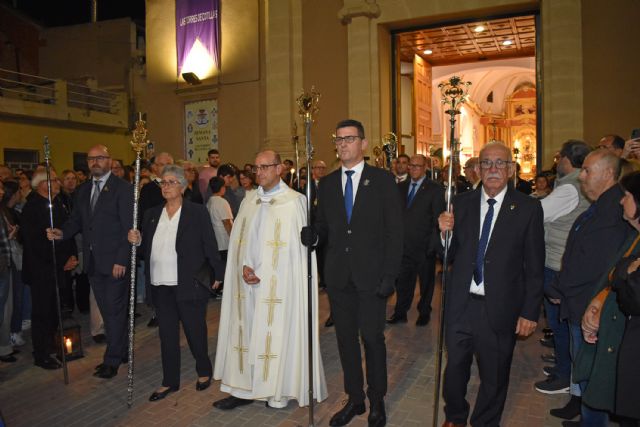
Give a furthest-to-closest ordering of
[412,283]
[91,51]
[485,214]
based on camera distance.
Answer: [91,51], [412,283], [485,214]

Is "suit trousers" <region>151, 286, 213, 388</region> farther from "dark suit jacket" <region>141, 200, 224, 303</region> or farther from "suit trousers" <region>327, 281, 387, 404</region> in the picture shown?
"suit trousers" <region>327, 281, 387, 404</region>

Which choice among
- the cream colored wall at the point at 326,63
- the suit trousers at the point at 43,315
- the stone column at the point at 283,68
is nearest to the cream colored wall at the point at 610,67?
the cream colored wall at the point at 326,63

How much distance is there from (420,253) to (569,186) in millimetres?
2854

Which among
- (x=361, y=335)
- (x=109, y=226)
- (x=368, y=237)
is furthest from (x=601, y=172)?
(x=109, y=226)

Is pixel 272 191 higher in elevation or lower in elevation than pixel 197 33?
lower

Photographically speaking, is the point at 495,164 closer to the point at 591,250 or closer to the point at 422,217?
the point at 591,250

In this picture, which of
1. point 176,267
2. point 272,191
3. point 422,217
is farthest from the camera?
point 422,217

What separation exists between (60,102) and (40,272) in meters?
17.3

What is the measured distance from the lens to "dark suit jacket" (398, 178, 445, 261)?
7055 millimetres

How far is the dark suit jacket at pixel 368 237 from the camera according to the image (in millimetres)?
4055

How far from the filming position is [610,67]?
37.1 feet

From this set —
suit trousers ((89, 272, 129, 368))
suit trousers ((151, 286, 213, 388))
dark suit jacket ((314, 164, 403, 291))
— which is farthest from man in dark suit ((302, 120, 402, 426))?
suit trousers ((89, 272, 129, 368))

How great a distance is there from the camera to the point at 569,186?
4.54m

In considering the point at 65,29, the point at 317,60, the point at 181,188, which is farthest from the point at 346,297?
the point at 65,29
